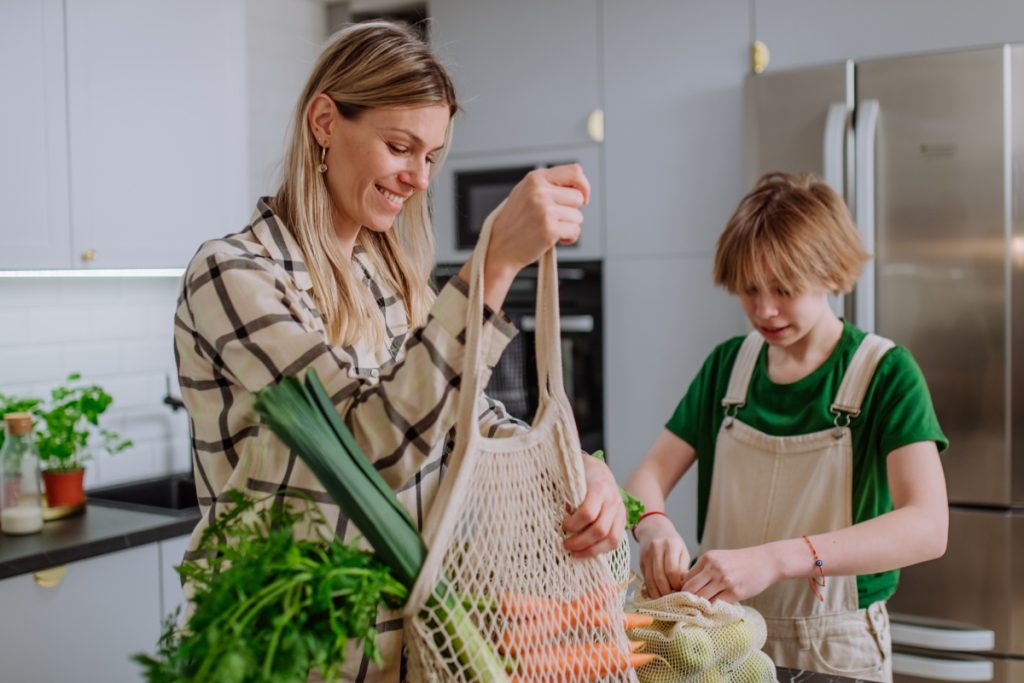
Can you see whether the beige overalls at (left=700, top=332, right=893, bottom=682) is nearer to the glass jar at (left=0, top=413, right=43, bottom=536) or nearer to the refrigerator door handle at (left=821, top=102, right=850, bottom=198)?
the refrigerator door handle at (left=821, top=102, right=850, bottom=198)

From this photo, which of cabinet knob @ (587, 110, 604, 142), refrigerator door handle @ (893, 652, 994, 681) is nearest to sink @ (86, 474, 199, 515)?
cabinet knob @ (587, 110, 604, 142)

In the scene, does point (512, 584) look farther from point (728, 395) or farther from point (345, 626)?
point (728, 395)

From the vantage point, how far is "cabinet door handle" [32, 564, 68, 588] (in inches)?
77.8

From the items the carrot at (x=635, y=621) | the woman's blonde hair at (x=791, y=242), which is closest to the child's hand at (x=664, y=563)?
the carrot at (x=635, y=621)

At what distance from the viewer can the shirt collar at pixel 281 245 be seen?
3.57ft

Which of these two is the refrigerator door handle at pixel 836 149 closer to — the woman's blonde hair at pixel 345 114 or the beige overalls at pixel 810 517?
the beige overalls at pixel 810 517

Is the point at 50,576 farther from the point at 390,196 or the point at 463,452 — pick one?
the point at 463,452

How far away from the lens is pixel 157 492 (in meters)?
2.74

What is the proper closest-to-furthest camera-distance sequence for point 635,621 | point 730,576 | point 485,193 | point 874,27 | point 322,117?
point 635,621
point 322,117
point 730,576
point 874,27
point 485,193

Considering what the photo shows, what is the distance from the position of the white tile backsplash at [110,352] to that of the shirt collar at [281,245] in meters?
1.60

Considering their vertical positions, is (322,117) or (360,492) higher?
(322,117)

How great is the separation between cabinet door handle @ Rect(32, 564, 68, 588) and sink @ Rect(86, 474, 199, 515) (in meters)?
0.60

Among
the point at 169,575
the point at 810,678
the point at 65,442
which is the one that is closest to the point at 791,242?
the point at 810,678

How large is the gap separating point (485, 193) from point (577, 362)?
584mm
